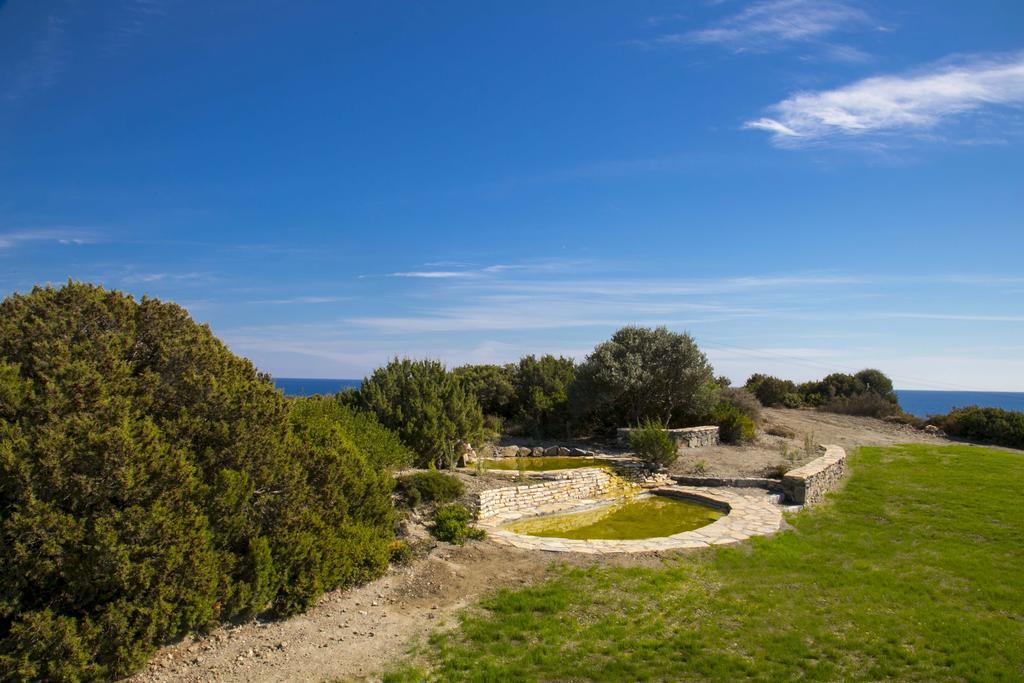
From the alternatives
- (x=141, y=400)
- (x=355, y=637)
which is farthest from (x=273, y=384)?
(x=355, y=637)

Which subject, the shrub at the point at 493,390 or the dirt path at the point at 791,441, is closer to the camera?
the dirt path at the point at 791,441

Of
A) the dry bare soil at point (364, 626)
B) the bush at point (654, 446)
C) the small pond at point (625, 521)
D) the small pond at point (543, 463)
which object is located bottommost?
the dry bare soil at point (364, 626)

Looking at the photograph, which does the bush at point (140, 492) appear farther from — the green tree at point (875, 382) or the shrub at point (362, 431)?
the green tree at point (875, 382)

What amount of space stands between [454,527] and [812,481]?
7479 millimetres

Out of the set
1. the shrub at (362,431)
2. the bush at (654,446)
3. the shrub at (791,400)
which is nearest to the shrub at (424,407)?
the shrub at (362,431)

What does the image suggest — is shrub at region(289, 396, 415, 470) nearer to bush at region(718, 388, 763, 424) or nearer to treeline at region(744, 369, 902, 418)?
bush at region(718, 388, 763, 424)

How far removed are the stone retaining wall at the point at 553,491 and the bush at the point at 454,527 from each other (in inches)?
37.9

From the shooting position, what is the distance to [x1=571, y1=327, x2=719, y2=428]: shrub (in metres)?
17.8

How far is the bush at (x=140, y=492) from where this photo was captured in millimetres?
4438

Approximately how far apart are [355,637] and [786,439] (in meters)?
16.4

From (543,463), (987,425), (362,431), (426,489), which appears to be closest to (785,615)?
(426,489)

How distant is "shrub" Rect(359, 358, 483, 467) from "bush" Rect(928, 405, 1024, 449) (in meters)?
17.7

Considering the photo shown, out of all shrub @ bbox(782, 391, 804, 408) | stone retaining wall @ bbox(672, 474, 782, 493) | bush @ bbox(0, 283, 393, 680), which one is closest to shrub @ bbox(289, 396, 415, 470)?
bush @ bbox(0, 283, 393, 680)

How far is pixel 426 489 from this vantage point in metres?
9.44
